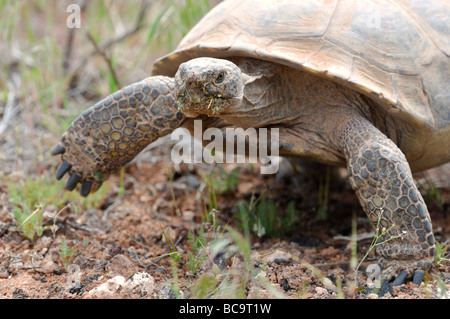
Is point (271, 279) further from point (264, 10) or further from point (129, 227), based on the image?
point (264, 10)

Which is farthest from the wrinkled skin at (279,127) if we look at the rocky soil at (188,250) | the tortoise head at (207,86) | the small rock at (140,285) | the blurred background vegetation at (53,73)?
the small rock at (140,285)

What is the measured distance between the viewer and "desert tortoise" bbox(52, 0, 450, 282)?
3.01 m

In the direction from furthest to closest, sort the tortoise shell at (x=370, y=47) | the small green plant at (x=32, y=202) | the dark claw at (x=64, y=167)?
1. the dark claw at (x=64, y=167)
2. the small green plant at (x=32, y=202)
3. the tortoise shell at (x=370, y=47)

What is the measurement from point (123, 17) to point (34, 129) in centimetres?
294

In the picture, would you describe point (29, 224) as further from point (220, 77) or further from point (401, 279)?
point (401, 279)

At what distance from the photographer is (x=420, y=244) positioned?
2.89m

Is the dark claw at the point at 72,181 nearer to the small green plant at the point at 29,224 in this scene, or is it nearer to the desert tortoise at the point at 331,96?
the desert tortoise at the point at 331,96

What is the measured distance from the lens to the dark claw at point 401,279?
2852 mm

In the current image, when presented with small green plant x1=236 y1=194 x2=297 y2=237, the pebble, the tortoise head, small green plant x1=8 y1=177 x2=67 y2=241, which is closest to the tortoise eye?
the tortoise head

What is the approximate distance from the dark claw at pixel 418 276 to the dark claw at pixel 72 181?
2.42 m

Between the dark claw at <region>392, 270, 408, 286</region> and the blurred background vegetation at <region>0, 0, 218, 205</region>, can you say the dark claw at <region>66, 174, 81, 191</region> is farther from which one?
the dark claw at <region>392, 270, 408, 286</region>

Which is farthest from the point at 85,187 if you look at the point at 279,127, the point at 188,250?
the point at 279,127

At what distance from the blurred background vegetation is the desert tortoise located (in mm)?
1038

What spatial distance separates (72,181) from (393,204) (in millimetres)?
2302
